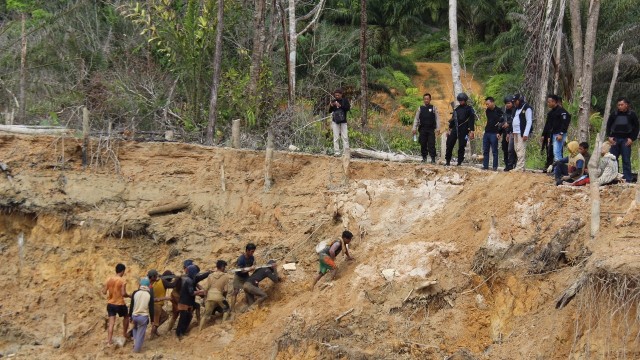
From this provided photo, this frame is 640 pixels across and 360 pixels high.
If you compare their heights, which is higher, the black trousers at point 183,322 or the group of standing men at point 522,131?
the group of standing men at point 522,131

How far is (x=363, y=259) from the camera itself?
14484 millimetres

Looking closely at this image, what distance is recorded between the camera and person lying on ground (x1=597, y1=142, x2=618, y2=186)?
539 inches

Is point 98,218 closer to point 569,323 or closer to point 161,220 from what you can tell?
point 161,220

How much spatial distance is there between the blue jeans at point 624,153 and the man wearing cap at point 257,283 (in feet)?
19.1

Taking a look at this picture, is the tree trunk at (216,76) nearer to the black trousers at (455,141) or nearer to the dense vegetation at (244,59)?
the dense vegetation at (244,59)

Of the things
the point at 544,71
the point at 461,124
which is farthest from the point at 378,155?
the point at 544,71

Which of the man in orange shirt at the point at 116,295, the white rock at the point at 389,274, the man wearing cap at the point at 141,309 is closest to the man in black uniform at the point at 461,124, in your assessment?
the white rock at the point at 389,274

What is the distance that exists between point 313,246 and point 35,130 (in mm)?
6942

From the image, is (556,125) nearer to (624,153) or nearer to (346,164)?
(624,153)

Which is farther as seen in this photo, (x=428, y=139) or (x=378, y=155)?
(x=378, y=155)

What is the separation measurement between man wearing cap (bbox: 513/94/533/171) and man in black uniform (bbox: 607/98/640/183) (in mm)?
1408

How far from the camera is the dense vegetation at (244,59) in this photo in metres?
21.2

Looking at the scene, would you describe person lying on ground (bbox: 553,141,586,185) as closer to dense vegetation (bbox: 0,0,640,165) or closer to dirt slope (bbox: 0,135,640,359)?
dirt slope (bbox: 0,135,640,359)

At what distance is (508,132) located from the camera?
16.0 metres
